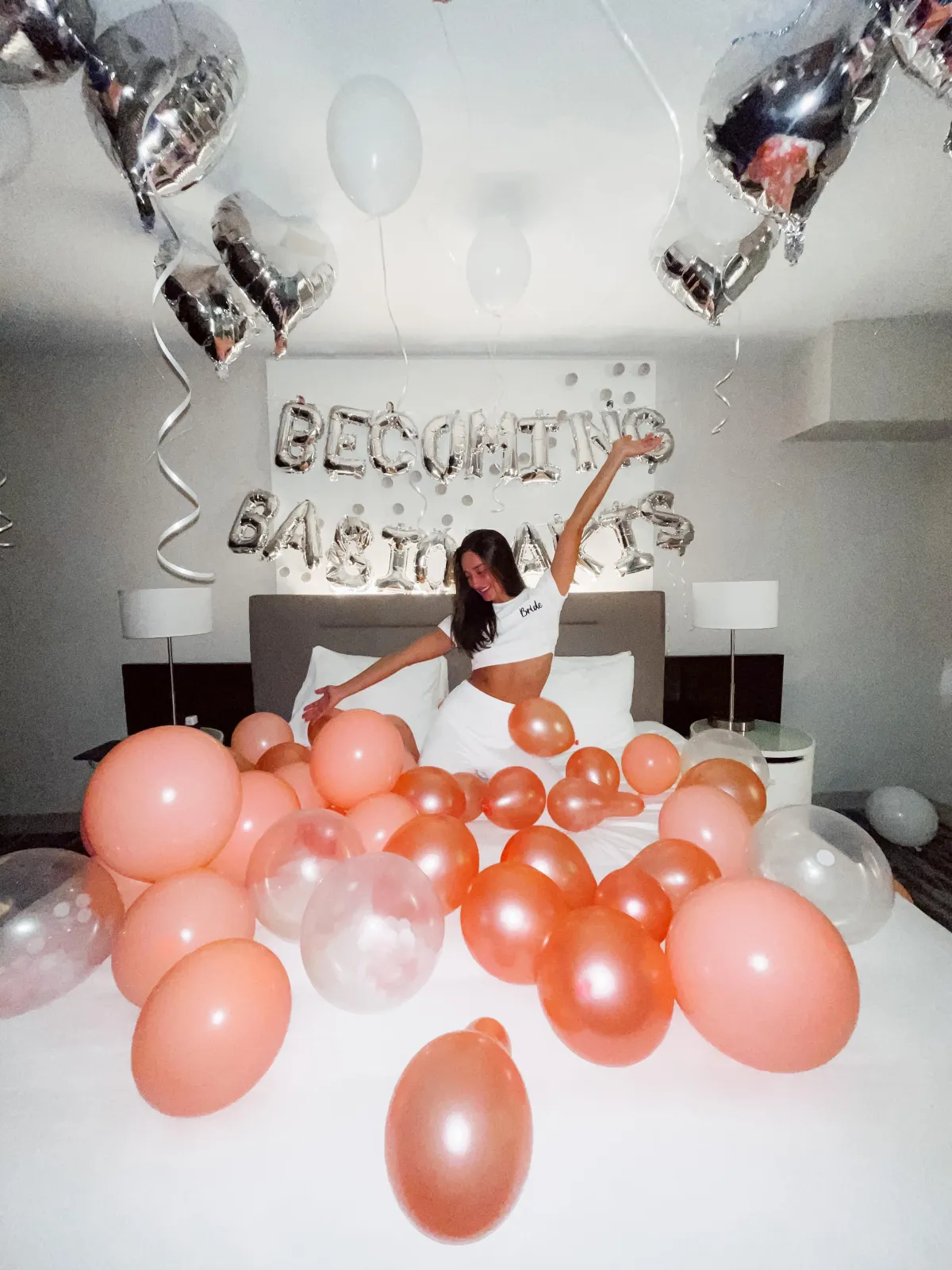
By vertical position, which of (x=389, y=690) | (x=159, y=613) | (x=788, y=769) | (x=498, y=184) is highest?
(x=498, y=184)

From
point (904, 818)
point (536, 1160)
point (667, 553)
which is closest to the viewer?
point (536, 1160)

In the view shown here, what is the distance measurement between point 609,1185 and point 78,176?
8.29 feet

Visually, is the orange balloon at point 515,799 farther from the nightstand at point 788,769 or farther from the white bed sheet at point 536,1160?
the nightstand at point 788,769

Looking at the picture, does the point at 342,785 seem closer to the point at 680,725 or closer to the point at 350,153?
the point at 350,153

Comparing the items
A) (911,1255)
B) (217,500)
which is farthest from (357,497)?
(911,1255)

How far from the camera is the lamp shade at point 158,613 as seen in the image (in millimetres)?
2477

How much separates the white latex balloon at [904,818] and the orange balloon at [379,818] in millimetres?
2614

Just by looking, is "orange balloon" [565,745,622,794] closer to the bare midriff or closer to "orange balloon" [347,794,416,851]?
the bare midriff

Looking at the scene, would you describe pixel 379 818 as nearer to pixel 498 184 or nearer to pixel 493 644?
pixel 493 644

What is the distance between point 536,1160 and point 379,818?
770 millimetres

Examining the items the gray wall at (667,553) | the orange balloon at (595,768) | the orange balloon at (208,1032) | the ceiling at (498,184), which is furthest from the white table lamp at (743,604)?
the orange balloon at (208,1032)

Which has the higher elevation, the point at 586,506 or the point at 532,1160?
the point at 586,506

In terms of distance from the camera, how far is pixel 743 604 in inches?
104

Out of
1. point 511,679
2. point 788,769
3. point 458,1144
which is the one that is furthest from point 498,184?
point 788,769
